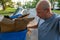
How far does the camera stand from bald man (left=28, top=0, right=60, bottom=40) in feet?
4.98

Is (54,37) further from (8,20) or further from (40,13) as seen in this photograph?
(8,20)

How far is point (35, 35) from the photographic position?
1.40 m

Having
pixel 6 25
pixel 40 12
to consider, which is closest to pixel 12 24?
pixel 6 25

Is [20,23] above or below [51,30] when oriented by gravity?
above

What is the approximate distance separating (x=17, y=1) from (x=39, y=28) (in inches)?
152

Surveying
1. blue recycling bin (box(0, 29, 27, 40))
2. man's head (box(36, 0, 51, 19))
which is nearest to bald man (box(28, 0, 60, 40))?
man's head (box(36, 0, 51, 19))

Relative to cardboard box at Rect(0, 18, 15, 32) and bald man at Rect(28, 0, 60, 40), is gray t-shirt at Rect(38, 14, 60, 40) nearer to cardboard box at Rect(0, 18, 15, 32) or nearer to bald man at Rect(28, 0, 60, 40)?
bald man at Rect(28, 0, 60, 40)

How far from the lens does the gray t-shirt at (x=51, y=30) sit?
1.52 metres

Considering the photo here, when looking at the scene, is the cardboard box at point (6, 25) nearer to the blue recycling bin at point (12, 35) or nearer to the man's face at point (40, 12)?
the blue recycling bin at point (12, 35)

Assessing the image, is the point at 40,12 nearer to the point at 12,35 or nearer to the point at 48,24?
the point at 48,24

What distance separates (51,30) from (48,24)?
6 centimetres

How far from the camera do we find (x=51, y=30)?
153 centimetres

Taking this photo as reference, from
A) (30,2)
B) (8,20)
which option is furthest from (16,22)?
(30,2)

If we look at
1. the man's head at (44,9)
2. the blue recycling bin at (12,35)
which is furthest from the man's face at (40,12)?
the blue recycling bin at (12,35)
